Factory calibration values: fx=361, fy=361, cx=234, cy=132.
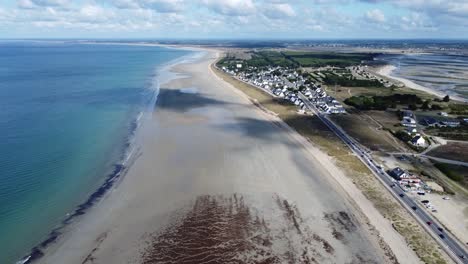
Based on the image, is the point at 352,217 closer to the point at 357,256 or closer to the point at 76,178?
the point at 357,256

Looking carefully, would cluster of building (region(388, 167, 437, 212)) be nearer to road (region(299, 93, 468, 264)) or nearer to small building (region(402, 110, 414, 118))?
road (region(299, 93, 468, 264))

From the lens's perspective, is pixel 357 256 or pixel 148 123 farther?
pixel 148 123

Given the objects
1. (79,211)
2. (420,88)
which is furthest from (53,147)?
(420,88)

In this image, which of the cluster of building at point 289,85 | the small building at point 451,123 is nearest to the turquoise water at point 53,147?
the cluster of building at point 289,85

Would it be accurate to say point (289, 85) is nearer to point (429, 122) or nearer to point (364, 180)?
point (429, 122)

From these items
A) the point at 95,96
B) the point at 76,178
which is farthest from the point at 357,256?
the point at 95,96

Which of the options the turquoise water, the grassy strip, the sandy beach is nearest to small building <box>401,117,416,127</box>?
the grassy strip

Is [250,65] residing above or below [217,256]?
above
